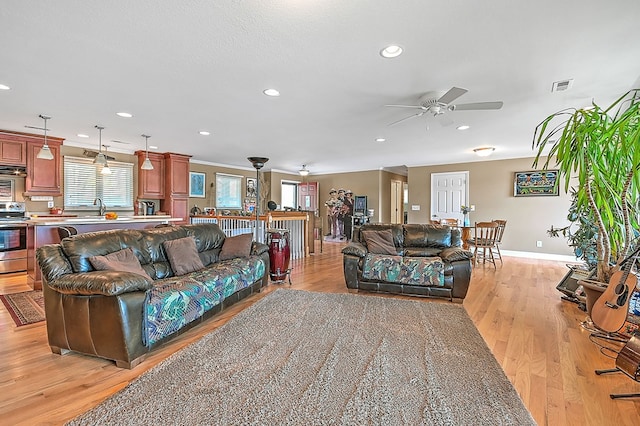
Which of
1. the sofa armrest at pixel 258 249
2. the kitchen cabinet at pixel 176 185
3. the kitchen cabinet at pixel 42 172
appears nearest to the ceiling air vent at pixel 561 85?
the sofa armrest at pixel 258 249

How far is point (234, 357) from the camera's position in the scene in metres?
2.23

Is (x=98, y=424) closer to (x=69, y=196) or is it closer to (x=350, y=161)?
(x=69, y=196)

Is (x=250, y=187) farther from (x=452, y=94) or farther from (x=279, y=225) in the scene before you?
(x=452, y=94)

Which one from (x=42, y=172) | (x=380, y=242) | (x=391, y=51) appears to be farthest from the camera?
(x=42, y=172)

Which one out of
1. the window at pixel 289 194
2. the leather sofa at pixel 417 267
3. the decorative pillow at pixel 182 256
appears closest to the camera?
the decorative pillow at pixel 182 256

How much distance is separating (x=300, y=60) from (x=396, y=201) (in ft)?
27.8

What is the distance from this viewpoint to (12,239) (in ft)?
15.5

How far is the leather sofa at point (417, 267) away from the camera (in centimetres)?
364

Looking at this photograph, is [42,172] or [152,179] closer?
[42,172]

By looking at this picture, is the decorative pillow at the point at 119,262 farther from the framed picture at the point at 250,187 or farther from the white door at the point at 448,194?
the white door at the point at 448,194

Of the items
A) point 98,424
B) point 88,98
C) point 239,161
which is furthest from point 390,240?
point 239,161

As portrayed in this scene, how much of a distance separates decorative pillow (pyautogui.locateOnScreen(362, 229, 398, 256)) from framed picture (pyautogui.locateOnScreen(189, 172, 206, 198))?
5.23m

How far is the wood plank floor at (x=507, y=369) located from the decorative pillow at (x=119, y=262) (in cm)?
70

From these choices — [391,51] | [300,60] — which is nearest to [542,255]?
[391,51]
